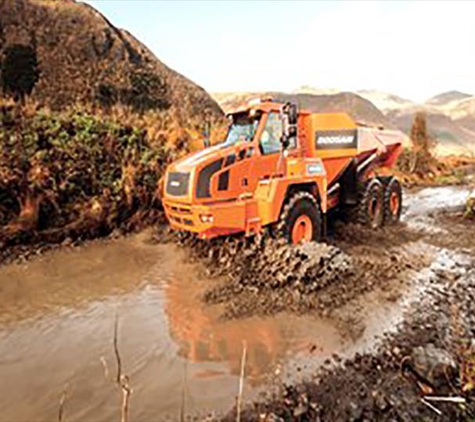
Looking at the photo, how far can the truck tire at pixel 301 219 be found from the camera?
241 inches

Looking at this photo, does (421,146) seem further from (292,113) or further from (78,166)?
(78,166)

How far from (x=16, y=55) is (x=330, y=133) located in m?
14.8

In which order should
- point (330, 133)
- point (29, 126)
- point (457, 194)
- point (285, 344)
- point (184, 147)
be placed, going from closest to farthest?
1. point (285, 344)
2. point (330, 133)
3. point (29, 126)
4. point (184, 147)
5. point (457, 194)

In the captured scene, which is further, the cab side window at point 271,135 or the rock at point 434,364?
the cab side window at point 271,135

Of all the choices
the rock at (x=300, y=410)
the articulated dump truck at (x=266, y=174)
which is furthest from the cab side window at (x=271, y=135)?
the rock at (x=300, y=410)

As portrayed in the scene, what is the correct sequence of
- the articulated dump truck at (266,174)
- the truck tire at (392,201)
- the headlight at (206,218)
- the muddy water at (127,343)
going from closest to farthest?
the muddy water at (127,343)
the headlight at (206,218)
the articulated dump truck at (266,174)
the truck tire at (392,201)

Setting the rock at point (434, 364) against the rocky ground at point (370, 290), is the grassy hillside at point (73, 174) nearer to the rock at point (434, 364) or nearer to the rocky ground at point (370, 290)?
the rocky ground at point (370, 290)

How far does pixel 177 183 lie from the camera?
19.5ft

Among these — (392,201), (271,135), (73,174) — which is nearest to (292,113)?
(271,135)

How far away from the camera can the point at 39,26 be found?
64.3 feet

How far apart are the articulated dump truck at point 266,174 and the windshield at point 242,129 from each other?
0.6 inches

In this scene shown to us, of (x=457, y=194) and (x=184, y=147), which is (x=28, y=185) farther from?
(x=457, y=194)

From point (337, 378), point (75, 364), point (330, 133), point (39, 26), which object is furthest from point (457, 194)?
point (39, 26)

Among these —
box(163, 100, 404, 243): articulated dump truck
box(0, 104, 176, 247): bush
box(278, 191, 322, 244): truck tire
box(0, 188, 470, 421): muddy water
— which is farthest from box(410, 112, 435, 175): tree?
box(0, 188, 470, 421): muddy water
